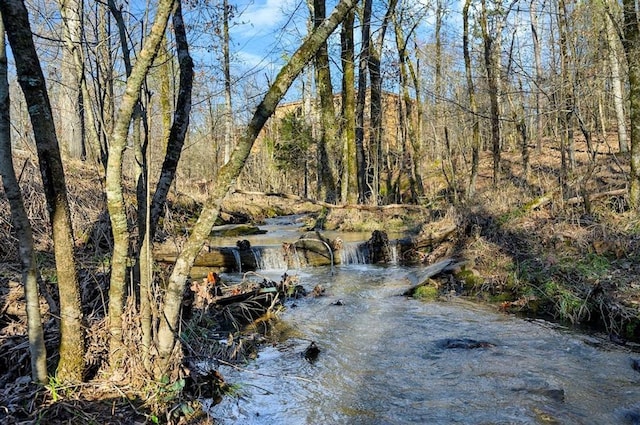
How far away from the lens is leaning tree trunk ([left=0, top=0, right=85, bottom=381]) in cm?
286

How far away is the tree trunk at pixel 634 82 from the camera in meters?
9.29

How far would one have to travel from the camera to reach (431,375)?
5.13m

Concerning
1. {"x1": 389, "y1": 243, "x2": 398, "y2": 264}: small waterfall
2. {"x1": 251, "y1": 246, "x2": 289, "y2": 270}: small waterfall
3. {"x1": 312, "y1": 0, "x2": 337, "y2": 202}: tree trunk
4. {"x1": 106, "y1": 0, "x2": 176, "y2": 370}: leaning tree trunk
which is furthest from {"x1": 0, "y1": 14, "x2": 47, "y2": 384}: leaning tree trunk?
{"x1": 312, "y1": 0, "x2": 337, "y2": 202}: tree trunk

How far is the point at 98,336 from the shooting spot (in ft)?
11.8

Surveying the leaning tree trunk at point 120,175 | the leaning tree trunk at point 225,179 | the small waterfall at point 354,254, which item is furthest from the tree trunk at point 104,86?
the small waterfall at point 354,254

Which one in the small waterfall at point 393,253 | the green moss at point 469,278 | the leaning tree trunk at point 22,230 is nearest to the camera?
the leaning tree trunk at point 22,230

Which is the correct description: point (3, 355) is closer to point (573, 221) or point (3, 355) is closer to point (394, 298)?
point (394, 298)

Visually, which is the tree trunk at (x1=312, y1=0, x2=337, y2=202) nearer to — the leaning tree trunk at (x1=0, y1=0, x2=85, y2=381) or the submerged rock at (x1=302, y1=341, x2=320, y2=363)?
the submerged rock at (x1=302, y1=341, x2=320, y2=363)

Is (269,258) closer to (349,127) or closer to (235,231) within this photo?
(235,231)

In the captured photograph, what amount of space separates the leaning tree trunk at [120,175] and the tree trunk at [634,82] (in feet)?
32.1

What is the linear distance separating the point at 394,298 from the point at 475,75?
675 inches

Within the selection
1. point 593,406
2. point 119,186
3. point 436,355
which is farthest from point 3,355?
point 593,406

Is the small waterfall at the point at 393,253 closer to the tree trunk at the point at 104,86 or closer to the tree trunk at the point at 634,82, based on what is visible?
the tree trunk at the point at 634,82

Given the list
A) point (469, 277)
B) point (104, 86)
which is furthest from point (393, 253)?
point (104, 86)
